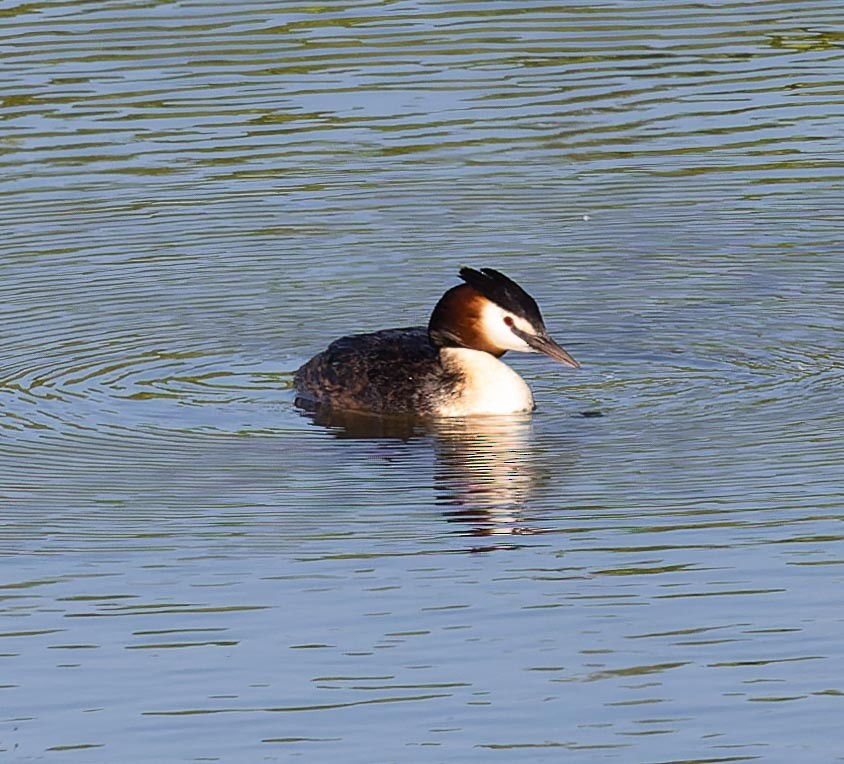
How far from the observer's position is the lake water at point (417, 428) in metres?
9.18

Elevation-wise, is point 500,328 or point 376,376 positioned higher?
point 500,328

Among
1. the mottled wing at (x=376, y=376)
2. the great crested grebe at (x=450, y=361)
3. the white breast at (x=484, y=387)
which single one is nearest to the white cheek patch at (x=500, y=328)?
the great crested grebe at (x=450, y=361)

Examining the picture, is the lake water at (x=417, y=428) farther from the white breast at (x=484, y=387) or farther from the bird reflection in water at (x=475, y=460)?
the white breast at (x=484, y=387)

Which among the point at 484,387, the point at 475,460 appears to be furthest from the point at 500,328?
the point at 475,460

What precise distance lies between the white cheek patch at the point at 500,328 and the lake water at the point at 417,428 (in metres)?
0.38

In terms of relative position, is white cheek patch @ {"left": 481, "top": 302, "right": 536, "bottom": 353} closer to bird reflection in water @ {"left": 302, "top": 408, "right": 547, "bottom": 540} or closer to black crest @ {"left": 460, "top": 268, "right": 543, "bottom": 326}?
black crest @ {"left": 460, "top": 268, "right": 543, "bottom": 326}

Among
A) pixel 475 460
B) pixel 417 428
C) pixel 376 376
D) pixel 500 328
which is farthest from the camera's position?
pixel 376 376

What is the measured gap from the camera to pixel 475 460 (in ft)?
43.0

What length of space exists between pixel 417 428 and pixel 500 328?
76cm

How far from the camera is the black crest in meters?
14.1

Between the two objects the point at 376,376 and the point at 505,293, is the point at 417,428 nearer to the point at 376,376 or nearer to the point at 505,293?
the point at 376,376

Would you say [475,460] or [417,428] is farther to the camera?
Result: [417,428]

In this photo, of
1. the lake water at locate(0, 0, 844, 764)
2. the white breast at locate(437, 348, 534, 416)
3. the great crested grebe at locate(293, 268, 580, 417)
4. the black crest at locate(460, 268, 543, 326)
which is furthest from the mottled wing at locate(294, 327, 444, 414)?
the black crest at locate(460, 268, 543, 326)

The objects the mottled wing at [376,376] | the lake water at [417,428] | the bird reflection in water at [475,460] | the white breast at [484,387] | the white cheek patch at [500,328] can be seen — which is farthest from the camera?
the mottled wing at [376,376]
